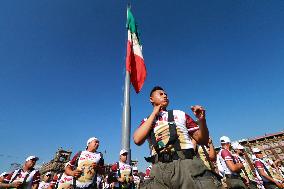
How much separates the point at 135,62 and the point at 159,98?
21.1ft

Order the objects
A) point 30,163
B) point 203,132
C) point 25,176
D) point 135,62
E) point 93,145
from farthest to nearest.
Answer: point 135,62, point 30,163, point 25,176, point 93,145, point 203,132

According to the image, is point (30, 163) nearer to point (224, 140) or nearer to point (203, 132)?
point (224, 140)

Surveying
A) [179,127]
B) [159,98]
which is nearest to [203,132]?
[179,127]

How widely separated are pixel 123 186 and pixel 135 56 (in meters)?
5.29

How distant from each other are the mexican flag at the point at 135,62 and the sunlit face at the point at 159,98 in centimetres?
511

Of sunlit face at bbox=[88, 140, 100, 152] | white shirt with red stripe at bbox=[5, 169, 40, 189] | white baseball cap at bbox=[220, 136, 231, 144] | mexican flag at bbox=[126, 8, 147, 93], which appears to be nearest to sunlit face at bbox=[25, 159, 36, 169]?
white shirt with red stripe at bbox=[5, 169, 40, 189]

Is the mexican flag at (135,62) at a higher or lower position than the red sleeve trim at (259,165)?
higher

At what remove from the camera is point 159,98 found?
271 centimetres

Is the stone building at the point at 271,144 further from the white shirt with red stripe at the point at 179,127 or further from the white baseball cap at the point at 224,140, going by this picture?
the white shirt with red stripe at the point at 179,127

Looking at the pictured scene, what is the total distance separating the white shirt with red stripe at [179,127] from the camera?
220cm

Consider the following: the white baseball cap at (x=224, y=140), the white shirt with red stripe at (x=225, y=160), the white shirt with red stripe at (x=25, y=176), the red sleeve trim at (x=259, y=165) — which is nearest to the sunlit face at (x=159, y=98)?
the white shirt with red stripe at (x=225, y=160)

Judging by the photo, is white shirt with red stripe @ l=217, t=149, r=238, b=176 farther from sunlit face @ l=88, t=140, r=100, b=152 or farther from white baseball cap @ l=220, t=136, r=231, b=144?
sunlit face @ l=88, t=140, r=100, b=152

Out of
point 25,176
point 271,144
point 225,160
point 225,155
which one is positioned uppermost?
point 271,144

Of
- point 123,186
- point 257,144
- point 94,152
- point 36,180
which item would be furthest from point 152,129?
point 257,144
